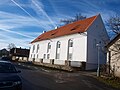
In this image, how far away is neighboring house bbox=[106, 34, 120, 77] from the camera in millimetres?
22406

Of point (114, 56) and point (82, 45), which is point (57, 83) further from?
point (82, 45)

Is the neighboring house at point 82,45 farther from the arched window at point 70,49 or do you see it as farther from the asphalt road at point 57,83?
the asphalt road at point 57,83

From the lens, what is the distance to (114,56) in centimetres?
2308

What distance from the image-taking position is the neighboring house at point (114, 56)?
73.5ft

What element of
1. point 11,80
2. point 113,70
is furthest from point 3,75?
point 113,70

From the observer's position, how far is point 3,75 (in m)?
8.22

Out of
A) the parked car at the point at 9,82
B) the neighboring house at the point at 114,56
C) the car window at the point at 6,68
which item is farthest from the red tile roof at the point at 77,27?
the parked car at the point at 9,82

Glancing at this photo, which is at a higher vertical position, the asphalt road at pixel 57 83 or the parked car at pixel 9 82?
the parked car at pixel 9 82

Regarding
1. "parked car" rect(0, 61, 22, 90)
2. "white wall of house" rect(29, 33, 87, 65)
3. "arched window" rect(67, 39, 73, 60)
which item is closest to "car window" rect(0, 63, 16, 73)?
"parked car" rect(0, 61, 22, 90)

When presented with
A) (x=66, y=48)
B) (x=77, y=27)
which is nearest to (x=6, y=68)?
(x=66, y=48)

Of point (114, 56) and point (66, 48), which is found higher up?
point (66, 48)

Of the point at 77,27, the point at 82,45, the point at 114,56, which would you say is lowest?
the point at 114,56

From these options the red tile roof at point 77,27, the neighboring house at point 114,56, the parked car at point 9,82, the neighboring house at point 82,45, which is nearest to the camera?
the parked car at point 9,82

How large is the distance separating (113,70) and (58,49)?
862 inches
